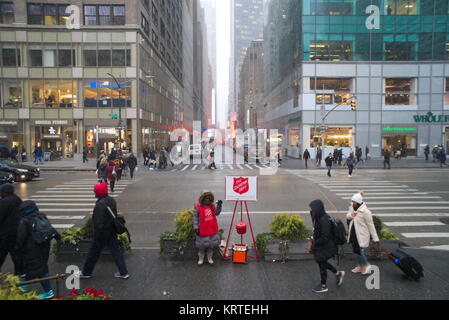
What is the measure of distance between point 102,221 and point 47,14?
41.9 m

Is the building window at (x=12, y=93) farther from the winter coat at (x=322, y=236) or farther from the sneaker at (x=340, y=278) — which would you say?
the sneaker at (x=340, y=278)

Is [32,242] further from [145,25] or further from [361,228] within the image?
[145,25]

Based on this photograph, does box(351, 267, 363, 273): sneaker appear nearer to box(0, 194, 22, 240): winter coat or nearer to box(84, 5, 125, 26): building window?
box(0, 194, 22, 240): winter coat

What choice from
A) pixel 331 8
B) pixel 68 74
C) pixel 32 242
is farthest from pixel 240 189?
pixel 331 8

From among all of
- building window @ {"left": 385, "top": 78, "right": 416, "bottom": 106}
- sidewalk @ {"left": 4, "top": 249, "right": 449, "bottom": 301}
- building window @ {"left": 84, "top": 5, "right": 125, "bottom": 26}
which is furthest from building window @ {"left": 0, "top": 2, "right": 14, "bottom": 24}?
building window @ {"left": 385, "top": 78, "right": 416, "bottom": 106}

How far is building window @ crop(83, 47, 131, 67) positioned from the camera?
131ft

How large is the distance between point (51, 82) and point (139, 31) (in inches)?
474

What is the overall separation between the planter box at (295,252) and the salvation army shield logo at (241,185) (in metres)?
1.31

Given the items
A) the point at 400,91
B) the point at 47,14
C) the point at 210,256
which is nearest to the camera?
the point at 210,256

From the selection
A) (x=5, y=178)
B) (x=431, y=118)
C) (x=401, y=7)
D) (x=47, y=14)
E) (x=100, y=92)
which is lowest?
(x=5, y=178)

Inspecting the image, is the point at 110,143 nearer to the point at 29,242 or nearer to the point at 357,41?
the point at 357,41

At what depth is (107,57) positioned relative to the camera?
132ft

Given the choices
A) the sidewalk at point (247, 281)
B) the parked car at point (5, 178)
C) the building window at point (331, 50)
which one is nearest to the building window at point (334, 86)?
the building window at point (331, 50)
